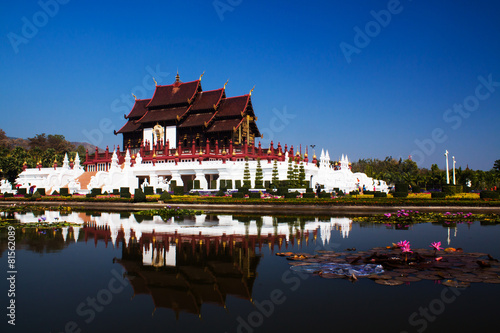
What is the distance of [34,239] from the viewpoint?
1435cm

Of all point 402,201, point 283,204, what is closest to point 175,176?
point 283,204

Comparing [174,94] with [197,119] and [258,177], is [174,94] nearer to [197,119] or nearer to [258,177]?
[197,119]

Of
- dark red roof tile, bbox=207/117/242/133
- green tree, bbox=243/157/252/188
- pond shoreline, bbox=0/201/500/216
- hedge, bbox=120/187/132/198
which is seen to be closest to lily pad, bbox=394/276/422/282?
pond shoreline, bbox=0/201/500/216

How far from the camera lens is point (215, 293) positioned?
25.5 feet

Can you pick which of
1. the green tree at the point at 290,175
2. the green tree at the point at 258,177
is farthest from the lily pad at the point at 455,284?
the green tree at the point at 258,177

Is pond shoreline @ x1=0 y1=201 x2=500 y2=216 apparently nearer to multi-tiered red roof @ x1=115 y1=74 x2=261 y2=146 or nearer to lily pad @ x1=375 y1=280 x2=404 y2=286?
lily pad @ x1=375 y1=280 x2=404 y2=286

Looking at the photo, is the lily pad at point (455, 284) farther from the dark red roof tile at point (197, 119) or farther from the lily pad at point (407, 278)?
the dark red roof tile at point (197, 119)

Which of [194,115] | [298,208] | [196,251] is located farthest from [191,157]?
[196,251]

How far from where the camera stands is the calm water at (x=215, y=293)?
6.27 meters

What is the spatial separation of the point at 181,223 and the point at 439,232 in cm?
1058

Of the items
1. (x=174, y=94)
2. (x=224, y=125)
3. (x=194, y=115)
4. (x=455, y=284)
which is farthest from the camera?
(x=174, y=94)

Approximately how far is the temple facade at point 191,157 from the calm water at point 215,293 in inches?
1044

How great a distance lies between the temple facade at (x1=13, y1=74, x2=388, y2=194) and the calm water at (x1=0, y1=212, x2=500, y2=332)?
2652 cm

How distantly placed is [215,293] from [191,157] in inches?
1577
